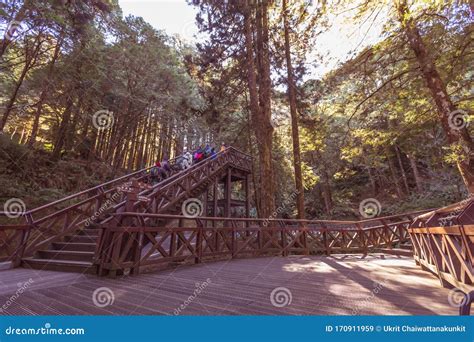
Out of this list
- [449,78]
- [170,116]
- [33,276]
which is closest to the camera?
[33,276]

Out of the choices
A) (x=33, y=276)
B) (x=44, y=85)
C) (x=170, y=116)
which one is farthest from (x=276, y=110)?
(x=33, y=276)

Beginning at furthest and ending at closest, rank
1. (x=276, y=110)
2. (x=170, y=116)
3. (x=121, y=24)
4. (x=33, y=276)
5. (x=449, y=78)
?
(x=276, y=110), (x=170, y=116), (x=121, y=24), (x=449, y=78), (x=33, y=276)

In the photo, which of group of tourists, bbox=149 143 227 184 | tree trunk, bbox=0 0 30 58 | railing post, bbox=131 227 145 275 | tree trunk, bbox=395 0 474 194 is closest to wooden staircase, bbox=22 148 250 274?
railing post, bbox=131 227 145 275

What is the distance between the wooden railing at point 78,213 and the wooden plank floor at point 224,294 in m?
1.00

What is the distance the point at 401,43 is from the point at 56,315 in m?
10.1

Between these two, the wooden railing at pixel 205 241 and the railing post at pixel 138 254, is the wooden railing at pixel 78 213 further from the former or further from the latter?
the railing post at pixel 138 254

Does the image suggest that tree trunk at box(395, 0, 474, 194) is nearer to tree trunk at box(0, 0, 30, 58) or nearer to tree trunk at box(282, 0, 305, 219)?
tree trunk at box(282, 0, 305, 219)

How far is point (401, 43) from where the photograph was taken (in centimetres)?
704

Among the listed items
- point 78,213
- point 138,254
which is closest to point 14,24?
point 78,213

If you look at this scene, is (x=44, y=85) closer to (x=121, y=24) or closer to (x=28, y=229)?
(x=121, y=24)

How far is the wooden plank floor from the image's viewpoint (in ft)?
8.89

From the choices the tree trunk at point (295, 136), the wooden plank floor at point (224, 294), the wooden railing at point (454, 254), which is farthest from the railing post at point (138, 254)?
the tree trunk at point (295, 136)

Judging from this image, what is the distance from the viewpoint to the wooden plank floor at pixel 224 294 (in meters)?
2.71

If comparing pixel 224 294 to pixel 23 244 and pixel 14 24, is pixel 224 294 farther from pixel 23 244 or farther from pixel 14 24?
pixel 14 24
